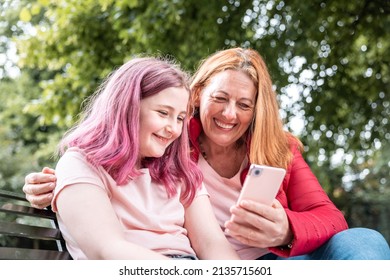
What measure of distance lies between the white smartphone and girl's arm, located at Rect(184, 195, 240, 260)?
25cm

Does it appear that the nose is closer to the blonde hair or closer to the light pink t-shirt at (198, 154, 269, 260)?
the blonde hair

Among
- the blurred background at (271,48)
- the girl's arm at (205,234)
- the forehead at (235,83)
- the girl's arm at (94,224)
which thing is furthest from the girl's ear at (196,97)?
the blurred background at (271,48)

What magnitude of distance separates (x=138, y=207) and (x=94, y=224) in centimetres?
26

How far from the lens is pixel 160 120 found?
2.15m

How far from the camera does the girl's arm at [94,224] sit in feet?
6.07

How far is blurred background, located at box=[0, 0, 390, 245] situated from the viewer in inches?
255

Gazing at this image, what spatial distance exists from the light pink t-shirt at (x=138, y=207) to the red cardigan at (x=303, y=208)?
0.38m

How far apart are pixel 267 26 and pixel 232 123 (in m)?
4.35

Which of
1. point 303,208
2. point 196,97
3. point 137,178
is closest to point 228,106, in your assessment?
point 196,97

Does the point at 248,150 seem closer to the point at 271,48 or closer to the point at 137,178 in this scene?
the point at 137,178

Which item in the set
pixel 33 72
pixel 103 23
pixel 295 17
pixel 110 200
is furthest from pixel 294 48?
pixel 33 72
